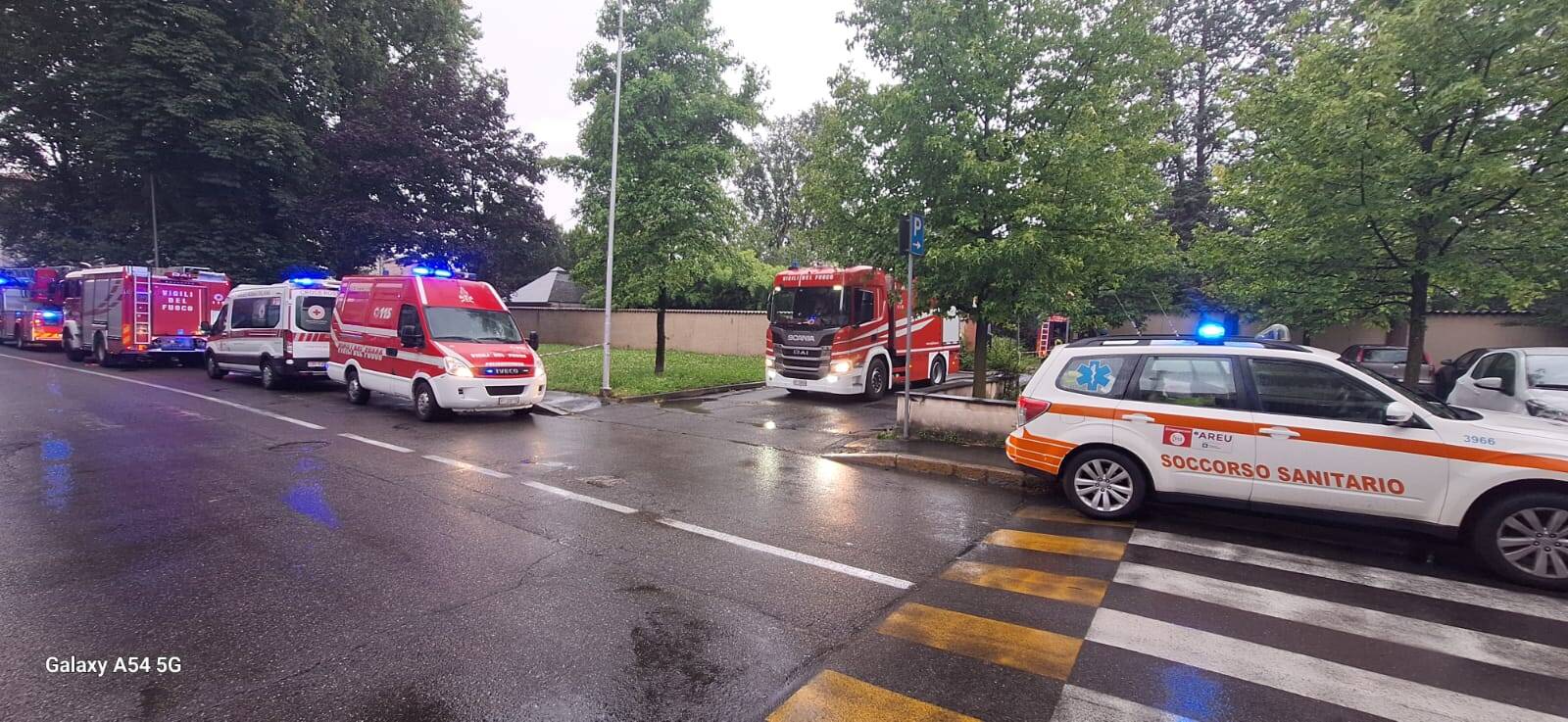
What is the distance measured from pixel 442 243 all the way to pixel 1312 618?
27457mm

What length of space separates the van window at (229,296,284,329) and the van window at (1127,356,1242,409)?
16.6 metres

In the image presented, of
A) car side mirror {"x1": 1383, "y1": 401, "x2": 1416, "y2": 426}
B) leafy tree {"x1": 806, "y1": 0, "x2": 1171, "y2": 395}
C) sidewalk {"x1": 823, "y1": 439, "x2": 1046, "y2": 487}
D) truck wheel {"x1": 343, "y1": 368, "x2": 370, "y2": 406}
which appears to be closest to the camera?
car side mirror {"x1": 1383, "y1": 401, "x2": 1416, "y2": 426}

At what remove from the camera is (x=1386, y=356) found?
654 inches

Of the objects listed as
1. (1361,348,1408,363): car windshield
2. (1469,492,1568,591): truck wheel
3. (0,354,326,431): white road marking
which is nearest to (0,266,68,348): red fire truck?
(0,354,326,431): white road marking

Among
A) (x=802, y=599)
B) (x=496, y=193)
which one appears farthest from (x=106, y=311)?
(x=802, y=599)

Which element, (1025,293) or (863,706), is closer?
(863,706)

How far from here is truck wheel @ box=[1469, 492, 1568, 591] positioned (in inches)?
173

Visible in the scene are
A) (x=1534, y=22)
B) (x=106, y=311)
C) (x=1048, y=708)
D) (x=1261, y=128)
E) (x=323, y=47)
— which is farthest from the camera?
(x=323, y=47)

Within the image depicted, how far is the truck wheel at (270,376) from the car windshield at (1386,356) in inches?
1050

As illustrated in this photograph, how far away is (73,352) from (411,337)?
18607 mm

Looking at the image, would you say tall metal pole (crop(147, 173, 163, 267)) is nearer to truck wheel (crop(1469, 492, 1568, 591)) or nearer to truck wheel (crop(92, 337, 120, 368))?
truck wheel (crop(92, 337, 120, 368))

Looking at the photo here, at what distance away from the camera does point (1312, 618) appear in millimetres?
3918

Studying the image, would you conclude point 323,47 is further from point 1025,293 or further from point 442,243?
point 1025,293

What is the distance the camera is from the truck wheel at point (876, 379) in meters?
14.5
